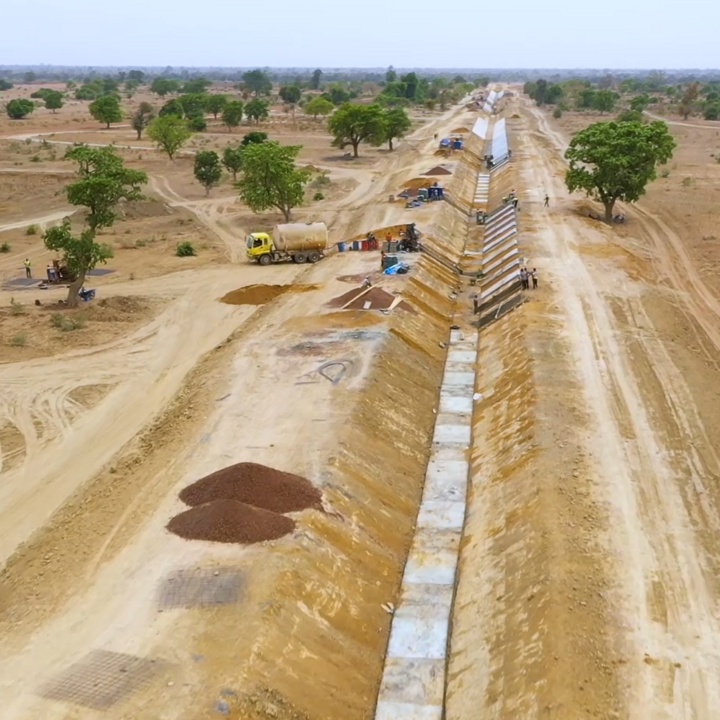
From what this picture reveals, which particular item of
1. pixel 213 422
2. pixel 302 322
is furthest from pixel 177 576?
pixel 302 322

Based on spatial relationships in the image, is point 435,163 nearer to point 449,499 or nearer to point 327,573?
point 449,499

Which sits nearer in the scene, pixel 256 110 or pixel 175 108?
pixel 256 110

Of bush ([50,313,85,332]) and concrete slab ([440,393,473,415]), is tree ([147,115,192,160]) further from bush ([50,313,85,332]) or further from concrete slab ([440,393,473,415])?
concrete slab ([440,393,473,415])

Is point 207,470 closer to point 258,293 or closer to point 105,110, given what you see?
point 258,293

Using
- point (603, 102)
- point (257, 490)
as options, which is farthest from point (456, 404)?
point (603, 102)

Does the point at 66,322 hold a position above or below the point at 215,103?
below

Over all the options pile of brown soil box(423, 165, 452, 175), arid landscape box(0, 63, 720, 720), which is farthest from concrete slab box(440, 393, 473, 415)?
pile of brown soil box(423, 165, 452, 175)
